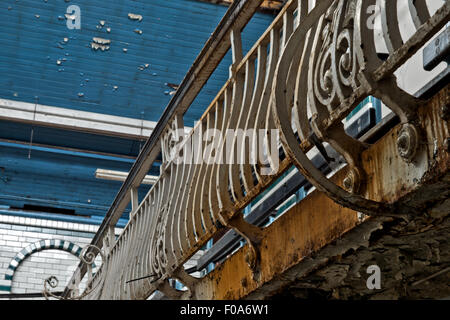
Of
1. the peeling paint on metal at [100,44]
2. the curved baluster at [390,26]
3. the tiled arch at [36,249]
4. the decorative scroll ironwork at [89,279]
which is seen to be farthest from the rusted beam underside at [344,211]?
the tiled arch at [36,249]

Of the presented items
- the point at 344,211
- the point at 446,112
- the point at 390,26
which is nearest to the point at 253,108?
the point at 344,211

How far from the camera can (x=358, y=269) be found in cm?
250

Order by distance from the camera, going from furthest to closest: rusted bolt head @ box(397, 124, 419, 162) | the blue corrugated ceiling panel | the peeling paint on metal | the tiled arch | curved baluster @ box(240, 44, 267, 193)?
the tiled arch, the peeling paint on metal, the blue corrugated ceiling panel, curved baluster @ box(240, 44, 267, 193), rusted bolt head @ box(397, 124, 419, 162)

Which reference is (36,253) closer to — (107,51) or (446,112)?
(107,51)

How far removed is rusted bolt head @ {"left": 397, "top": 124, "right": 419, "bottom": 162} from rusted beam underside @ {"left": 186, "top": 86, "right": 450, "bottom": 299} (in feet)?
0.06

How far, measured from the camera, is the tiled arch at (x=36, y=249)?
1143 cm

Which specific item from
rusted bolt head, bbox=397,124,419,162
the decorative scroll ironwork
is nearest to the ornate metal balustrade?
rusted bolt head, bbox=397,124,419,162

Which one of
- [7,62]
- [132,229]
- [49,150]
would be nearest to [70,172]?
[49,150]

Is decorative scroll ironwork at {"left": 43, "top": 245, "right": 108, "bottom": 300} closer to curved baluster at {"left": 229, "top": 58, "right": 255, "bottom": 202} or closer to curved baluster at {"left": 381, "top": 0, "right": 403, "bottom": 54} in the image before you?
curved baluster at {"left": 229, "top": 58, "right": 255, "bottom": 202}

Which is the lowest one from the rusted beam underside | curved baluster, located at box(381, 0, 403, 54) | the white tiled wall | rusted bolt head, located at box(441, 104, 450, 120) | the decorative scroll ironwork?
the rusted beam underside

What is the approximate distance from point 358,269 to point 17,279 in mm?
9918

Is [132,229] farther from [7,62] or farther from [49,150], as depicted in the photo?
[49,150]

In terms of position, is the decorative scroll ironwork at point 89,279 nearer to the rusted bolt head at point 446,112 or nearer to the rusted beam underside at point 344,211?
the rusted beam underside at point 344,211

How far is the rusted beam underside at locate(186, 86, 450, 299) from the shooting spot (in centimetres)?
178
